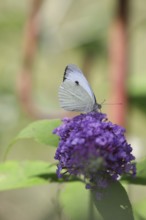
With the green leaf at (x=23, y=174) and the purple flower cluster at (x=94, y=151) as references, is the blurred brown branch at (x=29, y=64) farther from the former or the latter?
the purple flower cluster at (x=94, y=151)

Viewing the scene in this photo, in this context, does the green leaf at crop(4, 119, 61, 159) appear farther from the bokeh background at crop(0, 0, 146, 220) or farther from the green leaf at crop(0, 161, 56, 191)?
the bokeh background at crop(0, 0, 146, 220)

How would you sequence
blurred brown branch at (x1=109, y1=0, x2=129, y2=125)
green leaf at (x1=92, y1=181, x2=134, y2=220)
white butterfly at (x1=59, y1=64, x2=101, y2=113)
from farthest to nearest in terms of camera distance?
1. blurred brown branch at (x1=109, y1=0, x2=129, y2=125)
2. white butterfly at (x1=59, y1=64, x2=101, y2=113)
3. green leaf at (x1=92, y1=181, x2=134, y2=220)

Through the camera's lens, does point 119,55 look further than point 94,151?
Yes

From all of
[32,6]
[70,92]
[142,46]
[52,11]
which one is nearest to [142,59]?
[142,46]

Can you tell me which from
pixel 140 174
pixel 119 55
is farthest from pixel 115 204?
pixel 119 55

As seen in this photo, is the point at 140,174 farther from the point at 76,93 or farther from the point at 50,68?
the point at 50,68

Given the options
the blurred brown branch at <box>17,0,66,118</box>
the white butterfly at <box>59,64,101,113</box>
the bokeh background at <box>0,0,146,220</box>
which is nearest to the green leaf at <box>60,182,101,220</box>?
the white butterfly at <box>59,64,101,113</box>
